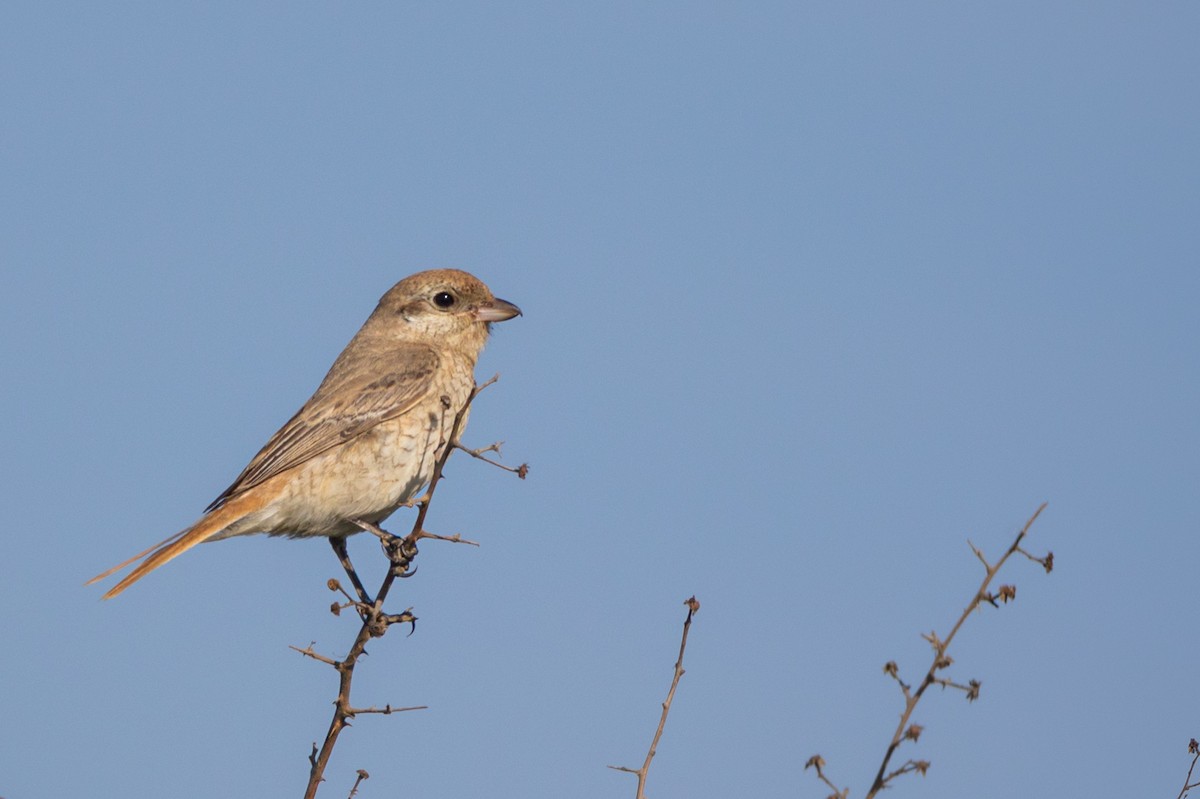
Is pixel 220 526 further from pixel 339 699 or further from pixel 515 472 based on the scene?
pixel 515 472

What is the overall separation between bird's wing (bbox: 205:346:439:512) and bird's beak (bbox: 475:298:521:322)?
54 centimetres

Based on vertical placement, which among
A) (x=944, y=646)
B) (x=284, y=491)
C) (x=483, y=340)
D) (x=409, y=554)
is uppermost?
(x=483, y=340)

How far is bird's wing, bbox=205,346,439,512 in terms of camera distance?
7172 millimetres

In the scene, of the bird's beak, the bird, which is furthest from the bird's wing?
the bird's beak

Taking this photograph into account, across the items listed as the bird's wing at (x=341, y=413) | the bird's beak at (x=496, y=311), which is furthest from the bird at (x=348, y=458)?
the bird's beak at (x=496, y=311)

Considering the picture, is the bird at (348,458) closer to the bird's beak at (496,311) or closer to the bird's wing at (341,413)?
the bird's wing at (341,413)

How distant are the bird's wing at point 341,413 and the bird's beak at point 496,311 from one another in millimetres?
540

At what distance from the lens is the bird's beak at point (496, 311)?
26.5ft

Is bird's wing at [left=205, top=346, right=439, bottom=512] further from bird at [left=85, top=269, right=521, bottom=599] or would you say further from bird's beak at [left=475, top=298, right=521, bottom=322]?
bird's beak at [left=475, top=298, right=521, bottom=322]

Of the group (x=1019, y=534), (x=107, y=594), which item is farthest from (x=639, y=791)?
(x=107, y=594)

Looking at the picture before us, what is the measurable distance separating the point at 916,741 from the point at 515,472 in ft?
7.24

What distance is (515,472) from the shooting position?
508 cm

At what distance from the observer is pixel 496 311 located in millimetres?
8094

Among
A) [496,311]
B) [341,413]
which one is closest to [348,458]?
[341,413]
